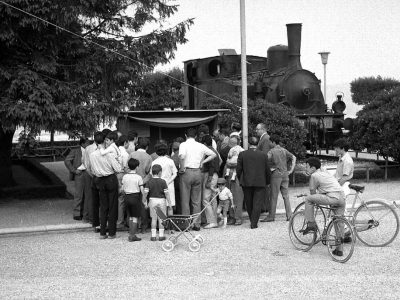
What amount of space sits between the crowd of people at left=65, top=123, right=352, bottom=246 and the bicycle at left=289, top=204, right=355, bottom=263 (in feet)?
2.67

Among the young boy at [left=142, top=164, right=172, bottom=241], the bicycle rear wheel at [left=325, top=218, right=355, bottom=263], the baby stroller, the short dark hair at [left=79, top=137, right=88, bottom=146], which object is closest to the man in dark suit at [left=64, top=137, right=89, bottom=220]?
the short dark hair at [left=79, top=137, right=88, bottom=146]

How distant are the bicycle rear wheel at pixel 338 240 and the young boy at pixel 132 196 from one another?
3.03 metres

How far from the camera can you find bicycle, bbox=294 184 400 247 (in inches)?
362

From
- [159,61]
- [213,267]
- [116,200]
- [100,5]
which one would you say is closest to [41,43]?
[100,5]

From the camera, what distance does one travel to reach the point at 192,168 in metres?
11.0

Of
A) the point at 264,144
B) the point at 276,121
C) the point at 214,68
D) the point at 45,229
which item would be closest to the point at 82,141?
the point at 45,229

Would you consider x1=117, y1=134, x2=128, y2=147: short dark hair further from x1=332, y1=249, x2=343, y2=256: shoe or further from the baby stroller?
x1=332, y1=249, x2=343, y2=256: shoe

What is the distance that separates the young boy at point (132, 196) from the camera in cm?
1002

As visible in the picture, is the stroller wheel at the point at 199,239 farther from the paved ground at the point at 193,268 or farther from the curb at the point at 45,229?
the curb at the point at 45,229

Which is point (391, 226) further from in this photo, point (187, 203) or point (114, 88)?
point (114, 88)

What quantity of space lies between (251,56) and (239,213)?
65.4ft

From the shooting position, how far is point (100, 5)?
13312 mm

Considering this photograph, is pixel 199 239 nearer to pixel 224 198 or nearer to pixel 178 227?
pixel 178 227

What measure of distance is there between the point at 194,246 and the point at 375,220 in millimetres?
2618
